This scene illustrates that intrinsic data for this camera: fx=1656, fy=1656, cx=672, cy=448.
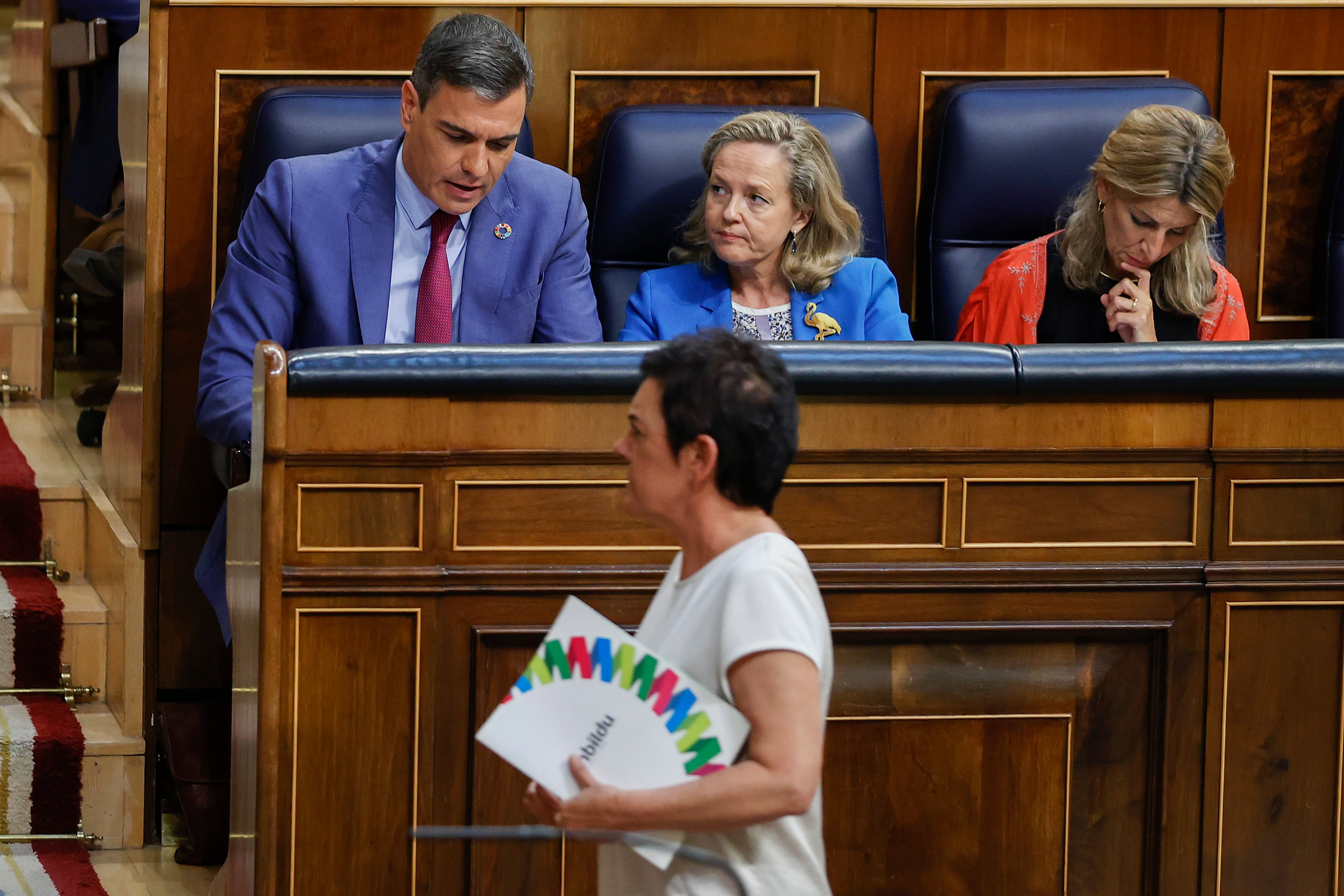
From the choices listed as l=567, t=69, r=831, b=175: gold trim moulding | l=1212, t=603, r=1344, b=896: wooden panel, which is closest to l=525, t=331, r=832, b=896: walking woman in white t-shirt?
l=1212, t=603, r=1344, b=896: wooden panel

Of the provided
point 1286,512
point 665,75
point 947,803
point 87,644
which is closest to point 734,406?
point 947,803

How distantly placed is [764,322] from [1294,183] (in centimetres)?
102

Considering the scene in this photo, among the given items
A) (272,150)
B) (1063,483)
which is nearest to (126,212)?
(272,150)

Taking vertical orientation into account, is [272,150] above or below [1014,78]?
below

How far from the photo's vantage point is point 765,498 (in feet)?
3.95

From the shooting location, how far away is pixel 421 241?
7.46 ft

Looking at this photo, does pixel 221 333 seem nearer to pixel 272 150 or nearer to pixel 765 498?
pixel 272 150

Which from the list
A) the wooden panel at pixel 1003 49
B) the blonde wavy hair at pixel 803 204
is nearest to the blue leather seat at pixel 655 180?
the blonde wavy hair at pixel 803 204

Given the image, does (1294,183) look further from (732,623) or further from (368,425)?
(732,623)

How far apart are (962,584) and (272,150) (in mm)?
1230

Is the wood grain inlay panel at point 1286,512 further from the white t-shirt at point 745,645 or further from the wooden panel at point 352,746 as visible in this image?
the wooden panel at point 352,746

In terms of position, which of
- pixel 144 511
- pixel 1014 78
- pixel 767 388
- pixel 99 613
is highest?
pixel 1014 78

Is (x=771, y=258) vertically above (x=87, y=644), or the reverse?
(x=771, y=258)

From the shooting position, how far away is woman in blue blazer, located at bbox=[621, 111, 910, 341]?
241cm
